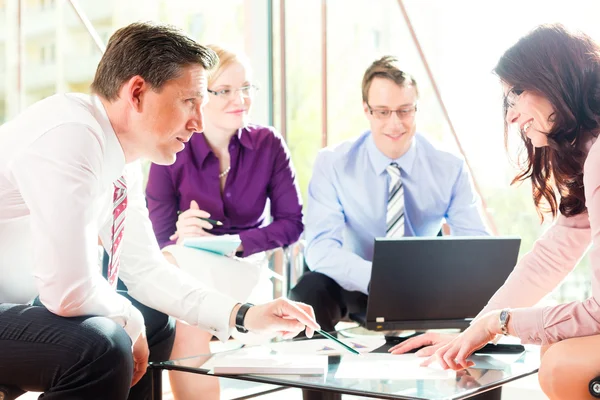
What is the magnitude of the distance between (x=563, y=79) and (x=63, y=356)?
3.99 ft

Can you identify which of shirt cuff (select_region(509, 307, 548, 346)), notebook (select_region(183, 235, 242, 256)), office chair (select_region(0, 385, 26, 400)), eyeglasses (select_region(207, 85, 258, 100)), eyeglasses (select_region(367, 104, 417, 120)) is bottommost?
office chair (select_region(0, 385, 26, 400))

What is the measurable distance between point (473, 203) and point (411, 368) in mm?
1442

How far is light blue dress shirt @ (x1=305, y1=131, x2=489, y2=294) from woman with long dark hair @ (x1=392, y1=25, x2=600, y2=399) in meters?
1.03

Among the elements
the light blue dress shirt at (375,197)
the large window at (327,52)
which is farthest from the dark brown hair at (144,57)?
the large window at (327,52)

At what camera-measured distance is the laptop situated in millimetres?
2383

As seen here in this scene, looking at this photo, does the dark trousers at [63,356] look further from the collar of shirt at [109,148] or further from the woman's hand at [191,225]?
the woman's hand at [191,225]

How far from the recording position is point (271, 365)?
5.80 feet

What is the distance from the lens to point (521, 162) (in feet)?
7.13

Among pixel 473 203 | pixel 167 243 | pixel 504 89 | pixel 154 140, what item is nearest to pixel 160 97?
pixel 154 140

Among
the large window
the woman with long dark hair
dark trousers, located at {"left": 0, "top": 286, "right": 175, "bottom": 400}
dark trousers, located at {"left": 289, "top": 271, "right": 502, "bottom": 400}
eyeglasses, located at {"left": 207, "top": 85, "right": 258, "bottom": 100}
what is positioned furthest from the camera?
the large window

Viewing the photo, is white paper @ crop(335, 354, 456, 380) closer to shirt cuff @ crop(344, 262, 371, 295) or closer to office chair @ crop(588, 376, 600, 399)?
office chair @ crop(588, 376, 600, 399)

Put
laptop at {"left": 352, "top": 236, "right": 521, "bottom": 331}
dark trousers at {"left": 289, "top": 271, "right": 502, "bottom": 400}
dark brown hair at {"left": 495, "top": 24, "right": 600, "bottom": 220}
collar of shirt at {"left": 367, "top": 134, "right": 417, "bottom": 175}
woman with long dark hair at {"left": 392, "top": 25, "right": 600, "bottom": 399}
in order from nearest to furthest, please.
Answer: woman with long dark hair at {"left": 392, "top": 25, "right": 600, "bottom": 399}
dark brown hair at {"left": 495, "top": 24, "right": 600, "bottom": 220}
laptop at {"left": 352, "top": 236, "right": 521, "bottom": 331}
dark trousers at {"left": 289, "top": 271, "right": 502, "bottom": 400}
collar of shirt at {"left": 367, "top": 134, "right": 417, "bottom": 175}

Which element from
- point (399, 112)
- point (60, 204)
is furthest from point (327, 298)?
point (60, 204)

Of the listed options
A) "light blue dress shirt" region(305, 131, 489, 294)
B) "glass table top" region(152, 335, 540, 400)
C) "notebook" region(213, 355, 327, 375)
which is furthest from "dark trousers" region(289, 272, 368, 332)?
"notebook" region(213, 355, 327, 375)
